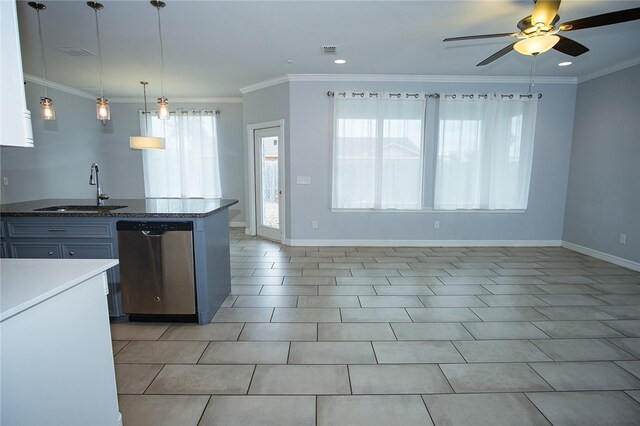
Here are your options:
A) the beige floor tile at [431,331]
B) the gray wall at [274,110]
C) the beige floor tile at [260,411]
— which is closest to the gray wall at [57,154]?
the gray wall at [274,110]

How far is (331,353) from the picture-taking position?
7.38 feet

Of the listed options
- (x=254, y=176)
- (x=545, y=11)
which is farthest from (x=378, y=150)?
(x=545, y=11)

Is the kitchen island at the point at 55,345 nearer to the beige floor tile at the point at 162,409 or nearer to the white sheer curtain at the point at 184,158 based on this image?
the beige floor tile at the point at 162,409

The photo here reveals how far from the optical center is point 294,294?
329 centimetres

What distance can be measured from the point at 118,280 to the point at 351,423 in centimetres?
222

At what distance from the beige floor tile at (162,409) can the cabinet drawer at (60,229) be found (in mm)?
1370

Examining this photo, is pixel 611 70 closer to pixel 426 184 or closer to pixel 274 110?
pixel 426 184

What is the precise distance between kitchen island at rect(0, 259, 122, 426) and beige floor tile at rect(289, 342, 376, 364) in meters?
1.14

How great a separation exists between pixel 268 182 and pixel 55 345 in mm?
4797

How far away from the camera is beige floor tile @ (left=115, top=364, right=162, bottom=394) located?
1.89 m

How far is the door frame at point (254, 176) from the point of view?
5.29 m

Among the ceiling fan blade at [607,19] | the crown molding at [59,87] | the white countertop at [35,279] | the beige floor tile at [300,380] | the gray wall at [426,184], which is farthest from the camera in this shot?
the gray wall at [426,184]

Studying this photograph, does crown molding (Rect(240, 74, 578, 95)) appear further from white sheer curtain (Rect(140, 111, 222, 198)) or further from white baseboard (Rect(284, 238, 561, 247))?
white baseboard (Rect(284, 238, 561, 247))

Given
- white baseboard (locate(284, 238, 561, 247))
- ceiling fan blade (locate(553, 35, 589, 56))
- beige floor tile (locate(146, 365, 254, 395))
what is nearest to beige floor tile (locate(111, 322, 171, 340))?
beige floor tile (locate(146, 365, 254, 395))
